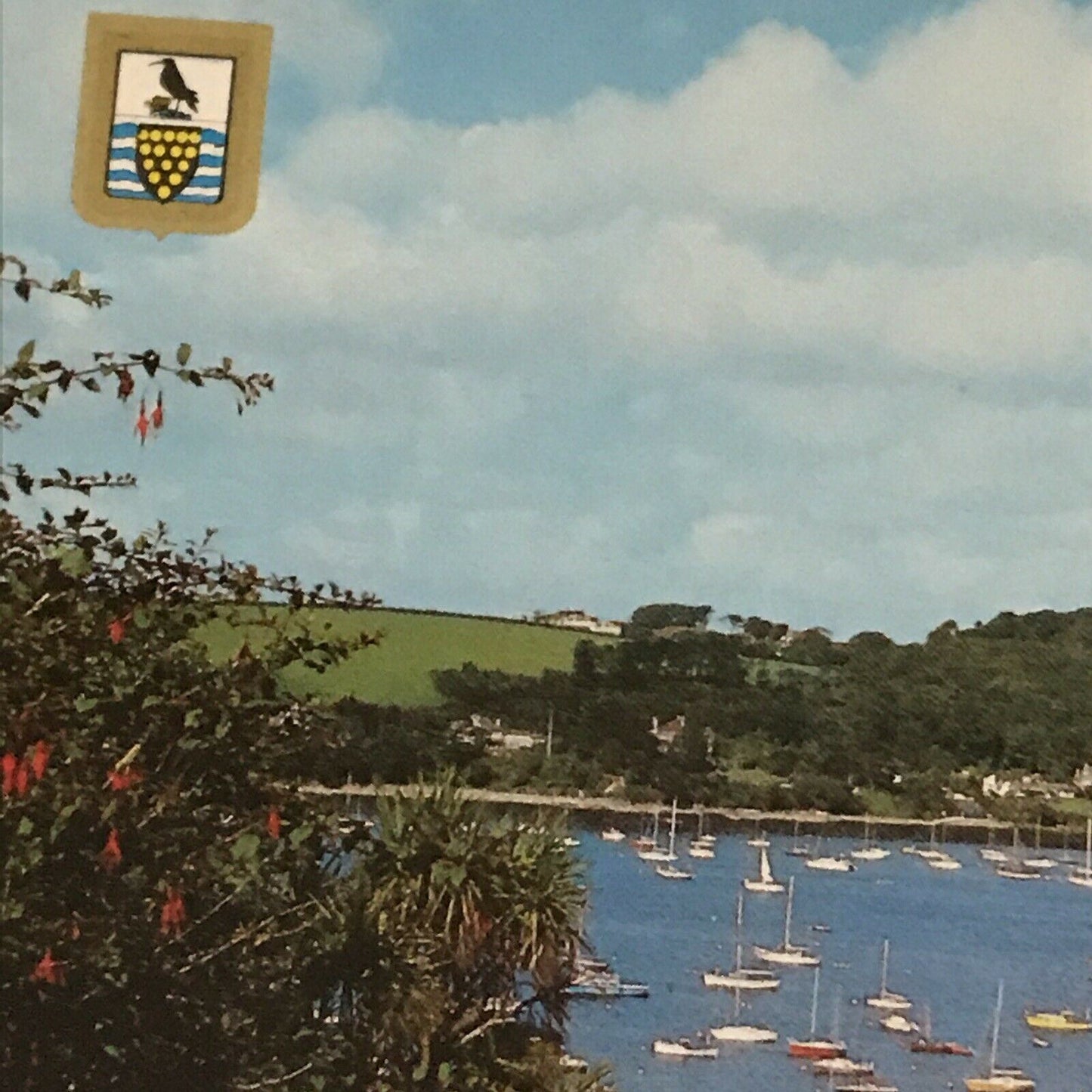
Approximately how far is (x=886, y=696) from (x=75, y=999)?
5.41m

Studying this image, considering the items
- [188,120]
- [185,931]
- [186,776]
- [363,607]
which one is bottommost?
[185,931]

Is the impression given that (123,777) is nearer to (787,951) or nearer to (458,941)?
(458,941)

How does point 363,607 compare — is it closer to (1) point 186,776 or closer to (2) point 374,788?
(1) point 186,776

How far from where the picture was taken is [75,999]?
15.0 feet

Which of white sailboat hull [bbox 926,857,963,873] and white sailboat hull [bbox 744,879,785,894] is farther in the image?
white sailboat hull [bbox 744,879,785,894]

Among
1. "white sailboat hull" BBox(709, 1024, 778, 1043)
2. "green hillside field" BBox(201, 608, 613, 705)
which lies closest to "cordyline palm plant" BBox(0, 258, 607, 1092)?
"green hillside field" BBox(201, 608, 613, 705)

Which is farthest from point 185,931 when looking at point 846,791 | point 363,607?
point 846,791

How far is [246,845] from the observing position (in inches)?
192

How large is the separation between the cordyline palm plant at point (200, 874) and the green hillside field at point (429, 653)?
1107mm

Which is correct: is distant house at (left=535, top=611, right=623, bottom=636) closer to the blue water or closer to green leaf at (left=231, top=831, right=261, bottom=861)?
the blue water

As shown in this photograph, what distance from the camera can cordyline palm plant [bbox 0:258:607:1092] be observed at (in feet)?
11.9

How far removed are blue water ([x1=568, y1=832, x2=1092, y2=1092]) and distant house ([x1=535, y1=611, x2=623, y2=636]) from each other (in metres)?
1.54

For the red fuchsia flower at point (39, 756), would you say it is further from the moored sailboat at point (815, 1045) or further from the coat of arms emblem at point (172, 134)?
the moored sailboat at point (815, 1045)

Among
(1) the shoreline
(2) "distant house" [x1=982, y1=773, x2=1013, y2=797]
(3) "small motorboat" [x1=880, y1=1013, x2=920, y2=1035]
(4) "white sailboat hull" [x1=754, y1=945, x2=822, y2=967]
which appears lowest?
(3) "small motorboat" [x1=880, y1=1013, x2=920, y2=1035]
